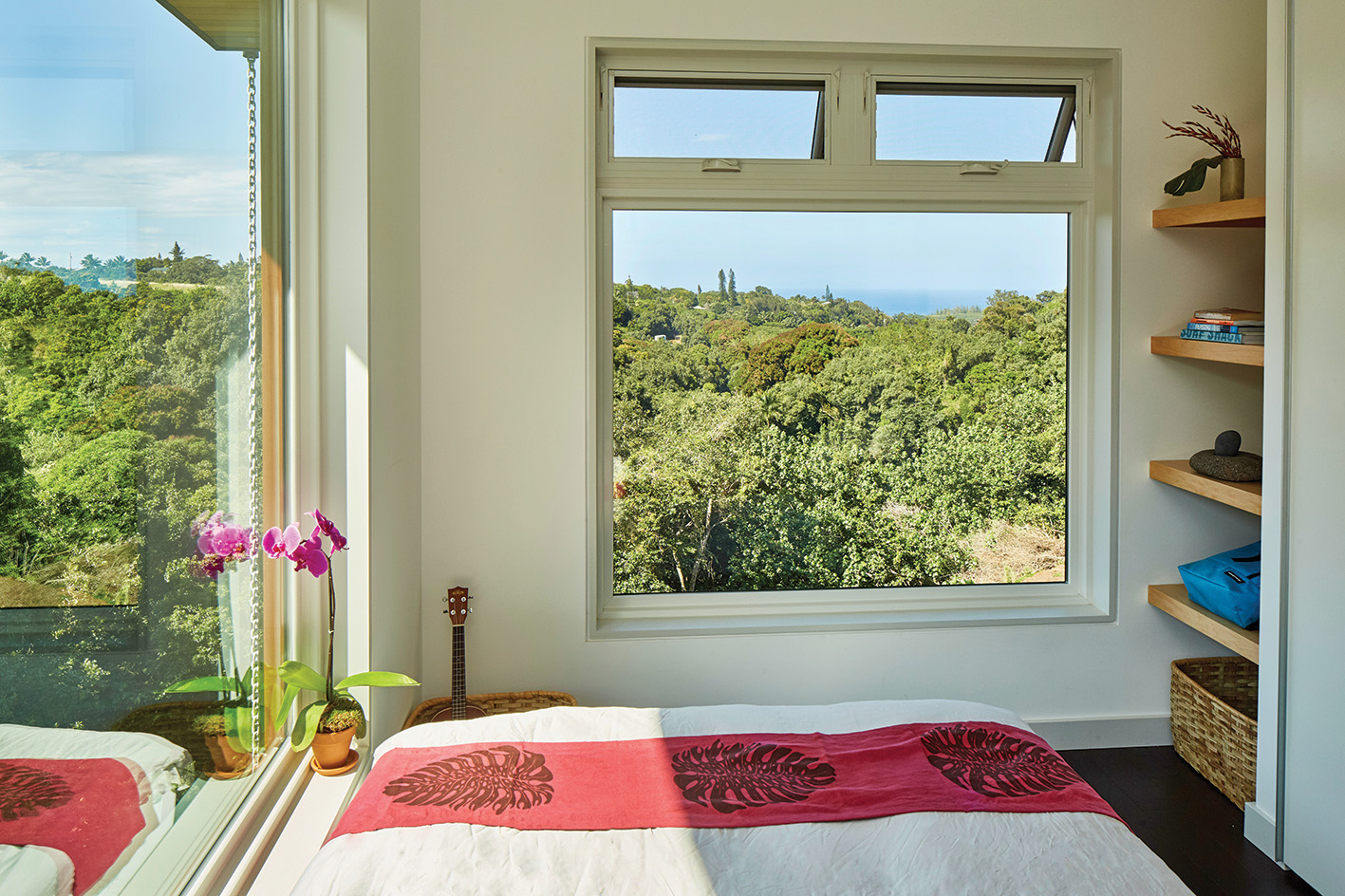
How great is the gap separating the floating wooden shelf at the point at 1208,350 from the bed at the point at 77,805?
105 inches

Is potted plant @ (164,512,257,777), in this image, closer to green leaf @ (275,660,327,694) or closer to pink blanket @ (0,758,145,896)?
green leaf @ (275,660,327,694)

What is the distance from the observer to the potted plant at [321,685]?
170cm

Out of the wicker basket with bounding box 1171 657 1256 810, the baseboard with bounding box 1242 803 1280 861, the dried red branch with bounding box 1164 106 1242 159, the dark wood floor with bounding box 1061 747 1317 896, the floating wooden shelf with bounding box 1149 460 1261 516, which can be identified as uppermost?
the dried red branch with bounding box 1164 106 1242 159

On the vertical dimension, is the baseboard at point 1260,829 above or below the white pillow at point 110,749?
below

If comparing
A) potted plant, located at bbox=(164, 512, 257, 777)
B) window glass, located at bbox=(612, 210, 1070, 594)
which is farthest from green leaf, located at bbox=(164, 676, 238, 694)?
window glass, located at bbox=(612, 210, 1070, 594)

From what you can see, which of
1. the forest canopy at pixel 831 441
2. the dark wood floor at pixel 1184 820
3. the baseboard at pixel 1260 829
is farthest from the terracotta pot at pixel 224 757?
the baseboard at pixel 1260 829

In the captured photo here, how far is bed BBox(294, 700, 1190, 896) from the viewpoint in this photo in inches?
54.6

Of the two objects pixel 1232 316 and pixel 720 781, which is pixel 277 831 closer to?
pixel 720 781

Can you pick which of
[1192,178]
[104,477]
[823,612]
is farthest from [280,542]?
[1192,178]

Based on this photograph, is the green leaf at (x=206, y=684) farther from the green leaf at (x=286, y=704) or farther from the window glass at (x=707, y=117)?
the window glass at (x=707, y=117)

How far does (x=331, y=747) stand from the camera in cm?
191

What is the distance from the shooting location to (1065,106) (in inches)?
117

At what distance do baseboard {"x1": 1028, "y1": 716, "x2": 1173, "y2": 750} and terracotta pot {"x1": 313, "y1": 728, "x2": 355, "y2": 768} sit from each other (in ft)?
7.06

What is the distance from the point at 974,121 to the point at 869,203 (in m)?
0.43
